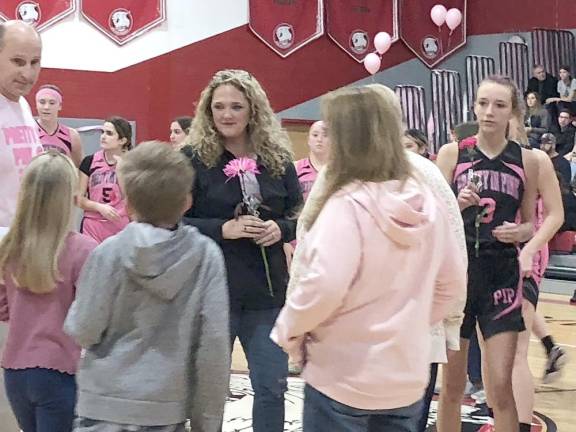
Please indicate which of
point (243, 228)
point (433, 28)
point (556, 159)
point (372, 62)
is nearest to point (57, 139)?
point (243, 228)

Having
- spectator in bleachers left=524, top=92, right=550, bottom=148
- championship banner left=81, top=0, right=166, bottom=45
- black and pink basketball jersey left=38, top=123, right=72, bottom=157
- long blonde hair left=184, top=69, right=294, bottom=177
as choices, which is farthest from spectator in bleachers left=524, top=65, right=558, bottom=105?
long blonde hair left=184, top=69, right=294, bottom=177

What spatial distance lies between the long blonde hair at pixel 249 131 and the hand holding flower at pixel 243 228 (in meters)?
0.24

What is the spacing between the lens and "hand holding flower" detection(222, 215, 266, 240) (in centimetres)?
329

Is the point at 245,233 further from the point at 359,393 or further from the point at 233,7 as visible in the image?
the point at 233,7

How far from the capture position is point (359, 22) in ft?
47.4

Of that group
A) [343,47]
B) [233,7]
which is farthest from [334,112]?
[343,47]

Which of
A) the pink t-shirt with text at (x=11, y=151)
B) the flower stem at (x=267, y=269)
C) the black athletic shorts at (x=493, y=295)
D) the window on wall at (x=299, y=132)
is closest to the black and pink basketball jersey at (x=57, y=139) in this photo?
the pink t-shirt with text at (x=11, y=151)

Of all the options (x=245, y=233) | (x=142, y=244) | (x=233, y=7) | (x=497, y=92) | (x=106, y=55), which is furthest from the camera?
(x=233, y=7)

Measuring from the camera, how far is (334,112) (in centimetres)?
237

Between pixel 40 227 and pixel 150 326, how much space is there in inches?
26.3

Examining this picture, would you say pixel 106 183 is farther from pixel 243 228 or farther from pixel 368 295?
pixel 368 295

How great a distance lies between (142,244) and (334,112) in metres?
0.61

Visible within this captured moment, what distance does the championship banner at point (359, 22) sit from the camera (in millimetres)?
14235

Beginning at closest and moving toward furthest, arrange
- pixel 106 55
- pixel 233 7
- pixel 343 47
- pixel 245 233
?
pixel 245 233
pixel 106 55
pixel 233 7
pixel 343 47
